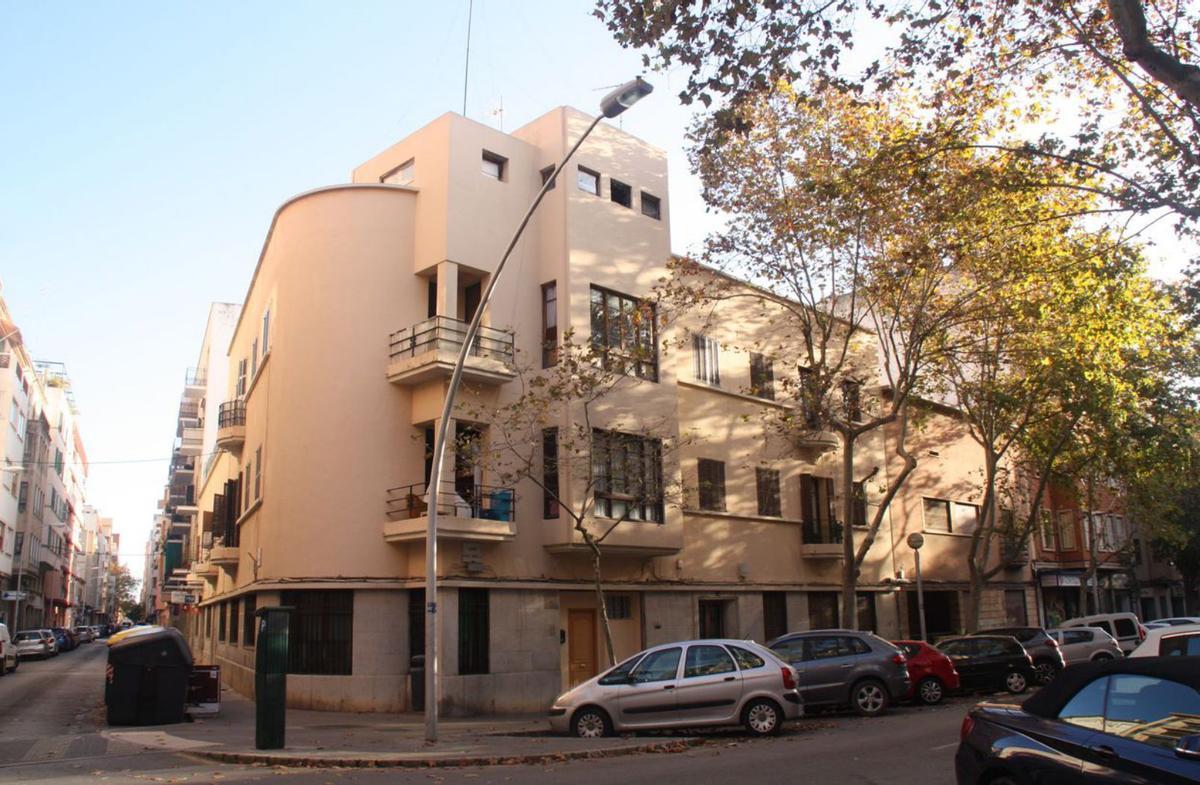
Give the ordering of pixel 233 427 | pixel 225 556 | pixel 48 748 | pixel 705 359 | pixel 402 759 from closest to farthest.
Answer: pixel 402 759, pixel 48 748, pixel 225 556, pixel 705 359, pixel 233 427

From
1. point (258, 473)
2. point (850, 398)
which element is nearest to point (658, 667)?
point (850, 398)

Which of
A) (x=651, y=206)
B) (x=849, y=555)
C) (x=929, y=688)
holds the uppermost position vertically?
(x=651, y=206)

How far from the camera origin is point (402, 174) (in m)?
24.0

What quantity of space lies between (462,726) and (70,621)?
101m

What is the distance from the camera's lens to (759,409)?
28.0 meters

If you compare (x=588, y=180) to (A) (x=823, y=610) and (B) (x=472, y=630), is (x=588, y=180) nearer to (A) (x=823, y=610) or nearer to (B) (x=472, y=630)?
(B) (x=472, y=630)

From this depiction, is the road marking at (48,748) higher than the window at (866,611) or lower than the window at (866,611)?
lower

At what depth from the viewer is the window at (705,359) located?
26438mm

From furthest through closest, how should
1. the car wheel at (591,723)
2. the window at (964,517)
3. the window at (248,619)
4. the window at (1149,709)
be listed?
1. the window at (964,517)
2. the window at (248,619)
3. the car wheel at (591,723)
4. the window at (1149,709)

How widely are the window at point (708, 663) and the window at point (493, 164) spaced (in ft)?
41.6

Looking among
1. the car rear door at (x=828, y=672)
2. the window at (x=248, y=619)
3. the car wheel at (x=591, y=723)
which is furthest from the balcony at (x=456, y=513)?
the car rear door at (x=828, y=672)

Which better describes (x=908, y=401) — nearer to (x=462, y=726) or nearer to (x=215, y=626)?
(x=462, y=726)

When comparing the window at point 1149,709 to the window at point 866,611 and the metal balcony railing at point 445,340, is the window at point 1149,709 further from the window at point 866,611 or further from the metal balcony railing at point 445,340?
the window at point 866,611

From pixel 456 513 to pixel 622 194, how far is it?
9.41 metres
